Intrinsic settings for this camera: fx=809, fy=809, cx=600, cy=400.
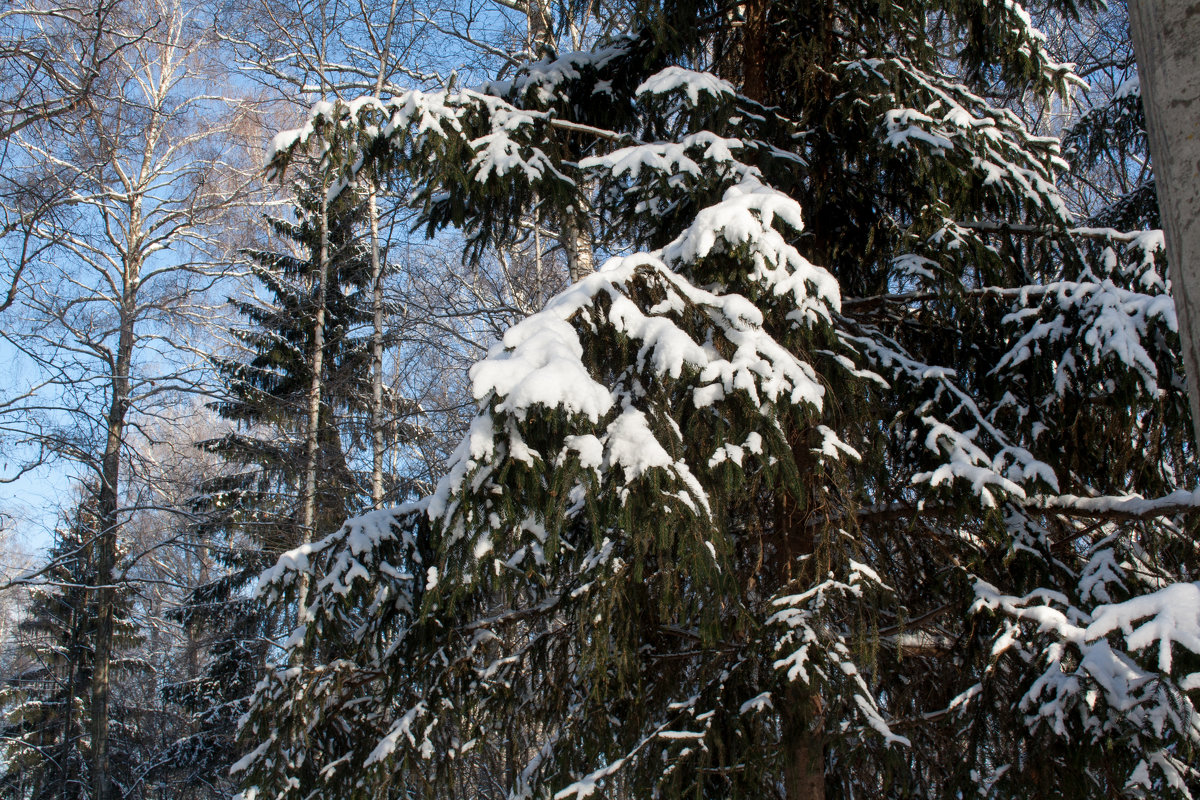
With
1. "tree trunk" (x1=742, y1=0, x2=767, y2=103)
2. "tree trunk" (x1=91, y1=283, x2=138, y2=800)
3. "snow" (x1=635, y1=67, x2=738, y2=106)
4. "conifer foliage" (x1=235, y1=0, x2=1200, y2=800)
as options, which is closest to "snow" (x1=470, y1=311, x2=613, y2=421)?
"conifer foliage" (x1=235, y1=0, x2=1200, y2=800)

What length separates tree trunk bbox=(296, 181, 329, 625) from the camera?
9359mm

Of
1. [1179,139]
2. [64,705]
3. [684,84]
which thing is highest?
[684,84]

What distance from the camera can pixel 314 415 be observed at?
1013cm

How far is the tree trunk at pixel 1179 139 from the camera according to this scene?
91 cm

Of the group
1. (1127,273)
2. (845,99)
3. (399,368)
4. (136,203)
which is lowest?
(1127,273)

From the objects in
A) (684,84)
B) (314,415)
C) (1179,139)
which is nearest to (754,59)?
(684,84)

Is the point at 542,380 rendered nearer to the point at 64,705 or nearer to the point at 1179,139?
the point at 1179,139

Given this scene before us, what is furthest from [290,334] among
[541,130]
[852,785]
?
[852,785]

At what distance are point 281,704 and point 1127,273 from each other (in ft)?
15.4

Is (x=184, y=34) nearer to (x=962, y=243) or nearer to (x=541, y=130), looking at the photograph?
(x=541, y=130)

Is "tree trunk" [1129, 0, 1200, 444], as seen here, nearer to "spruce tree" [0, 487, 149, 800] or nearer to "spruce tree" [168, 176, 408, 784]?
"spruce tree" [168, 176, 408, 784]

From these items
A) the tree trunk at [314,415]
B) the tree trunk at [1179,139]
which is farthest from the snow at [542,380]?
the tree trunk at [314,415]

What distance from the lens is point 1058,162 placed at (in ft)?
15.2

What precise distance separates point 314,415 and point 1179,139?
33.3 feet
